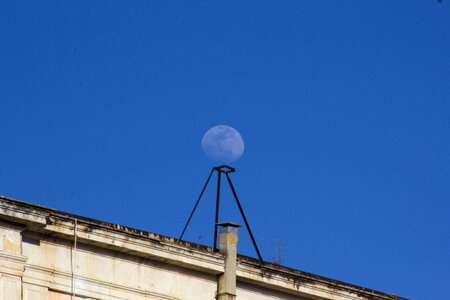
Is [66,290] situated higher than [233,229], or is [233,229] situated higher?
[233,229]

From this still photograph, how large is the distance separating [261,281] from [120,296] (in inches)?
145

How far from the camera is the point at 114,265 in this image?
31281 millimetres

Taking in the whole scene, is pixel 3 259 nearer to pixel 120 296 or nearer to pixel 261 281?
pixel 120 296

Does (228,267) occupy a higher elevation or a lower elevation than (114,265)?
higher

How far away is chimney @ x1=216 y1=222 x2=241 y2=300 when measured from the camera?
107ft

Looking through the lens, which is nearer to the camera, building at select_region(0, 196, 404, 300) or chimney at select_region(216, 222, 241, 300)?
building at select_region(0, 196, 404, 300)

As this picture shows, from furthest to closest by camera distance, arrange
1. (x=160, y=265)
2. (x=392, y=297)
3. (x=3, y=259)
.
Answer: (x=392, y=297) → (x=160, y=265) → (x=3, y=259)

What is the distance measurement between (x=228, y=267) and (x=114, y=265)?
2.68 meters

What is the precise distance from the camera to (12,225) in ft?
98.0

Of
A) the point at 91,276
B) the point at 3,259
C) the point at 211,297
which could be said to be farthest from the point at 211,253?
the point at 3,259

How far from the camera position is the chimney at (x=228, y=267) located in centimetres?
3259

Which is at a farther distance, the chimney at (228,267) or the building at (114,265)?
the chimney at (228,267)

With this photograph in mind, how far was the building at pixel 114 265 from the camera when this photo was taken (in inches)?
1175

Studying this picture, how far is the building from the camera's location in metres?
29.8
